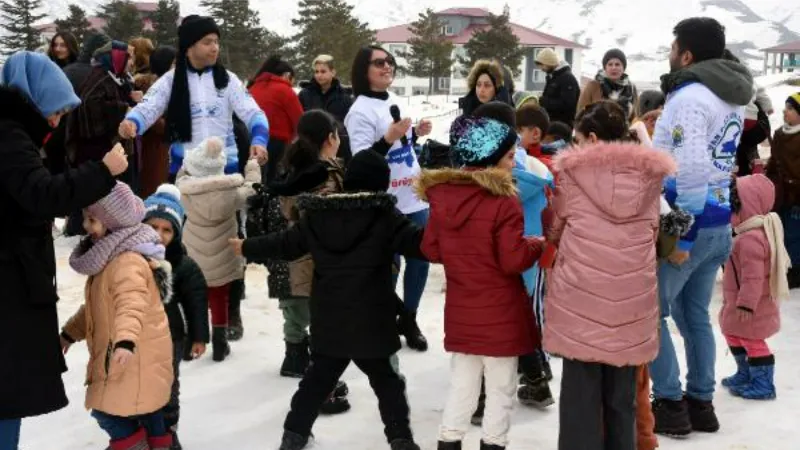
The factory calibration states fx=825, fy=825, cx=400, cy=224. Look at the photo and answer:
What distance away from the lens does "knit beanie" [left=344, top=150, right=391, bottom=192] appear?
3.93m

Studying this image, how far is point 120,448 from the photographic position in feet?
12.0

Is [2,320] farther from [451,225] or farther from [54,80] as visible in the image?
[451,225]

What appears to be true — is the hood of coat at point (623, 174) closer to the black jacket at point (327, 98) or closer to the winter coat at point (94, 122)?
→ the winter coat at point (94, 122)

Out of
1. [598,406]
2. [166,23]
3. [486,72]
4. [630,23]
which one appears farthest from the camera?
[630,23]

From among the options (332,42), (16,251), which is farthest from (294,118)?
(332,42)

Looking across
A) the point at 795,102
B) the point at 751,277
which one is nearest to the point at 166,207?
the point at 751,277

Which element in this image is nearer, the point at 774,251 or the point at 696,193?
the point at 696,193

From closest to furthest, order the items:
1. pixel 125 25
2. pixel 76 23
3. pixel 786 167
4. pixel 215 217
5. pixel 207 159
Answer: pixel 207 159
pixel 215 217
pixel 786 167
pixel 76 23
pixel 125 25

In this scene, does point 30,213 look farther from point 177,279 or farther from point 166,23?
point 166,23

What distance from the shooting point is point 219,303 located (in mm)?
5609

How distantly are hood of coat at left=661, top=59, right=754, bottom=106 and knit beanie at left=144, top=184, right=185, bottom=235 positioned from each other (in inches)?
102

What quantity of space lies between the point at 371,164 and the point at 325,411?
159cm

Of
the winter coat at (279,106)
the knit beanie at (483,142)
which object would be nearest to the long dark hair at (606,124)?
the knit beanie at (483,142)

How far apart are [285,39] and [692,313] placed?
68319mm
